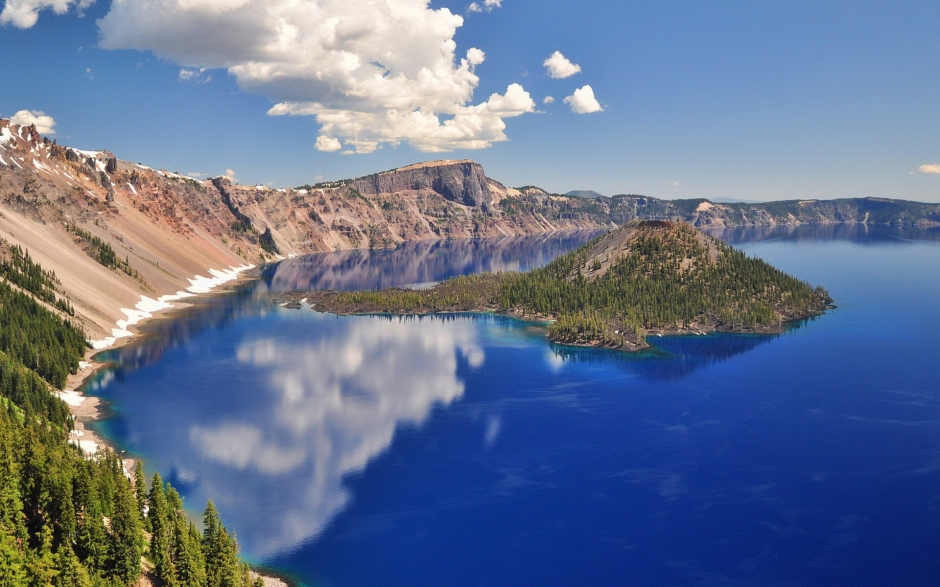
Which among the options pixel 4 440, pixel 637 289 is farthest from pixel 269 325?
pixel 4 440

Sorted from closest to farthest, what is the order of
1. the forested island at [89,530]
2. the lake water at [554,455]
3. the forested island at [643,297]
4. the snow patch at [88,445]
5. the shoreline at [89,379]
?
the forested island at [89,530] → the lake water at [554,455] → the snow patch at [88,445] → the shoreline at [89,379] → the forested island at [643,297]

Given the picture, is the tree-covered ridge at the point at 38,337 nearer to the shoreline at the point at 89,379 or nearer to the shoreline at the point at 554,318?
the shoreline at the point at 89,379

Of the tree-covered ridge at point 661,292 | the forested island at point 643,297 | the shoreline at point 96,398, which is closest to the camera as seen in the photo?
the shoreline at point 96,398

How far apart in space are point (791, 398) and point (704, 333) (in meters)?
48.2

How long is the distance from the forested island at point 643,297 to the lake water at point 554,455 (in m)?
11.1

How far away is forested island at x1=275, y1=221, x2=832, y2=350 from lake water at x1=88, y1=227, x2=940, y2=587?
1107cm

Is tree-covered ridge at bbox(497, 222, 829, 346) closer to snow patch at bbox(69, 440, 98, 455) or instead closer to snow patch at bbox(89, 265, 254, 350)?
snow patch at bbox(69, 440, 98, 455)

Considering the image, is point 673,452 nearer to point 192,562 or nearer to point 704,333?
point 192,562

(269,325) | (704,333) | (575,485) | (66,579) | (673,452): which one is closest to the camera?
(66,579)

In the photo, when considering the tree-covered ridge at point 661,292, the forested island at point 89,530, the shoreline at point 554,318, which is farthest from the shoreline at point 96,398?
the tree-covered ridge at point 661,292

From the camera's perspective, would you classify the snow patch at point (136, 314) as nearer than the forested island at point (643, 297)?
Yes

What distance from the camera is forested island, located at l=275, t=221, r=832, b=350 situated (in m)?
148

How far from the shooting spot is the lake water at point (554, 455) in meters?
58.3

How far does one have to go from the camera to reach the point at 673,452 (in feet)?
264
